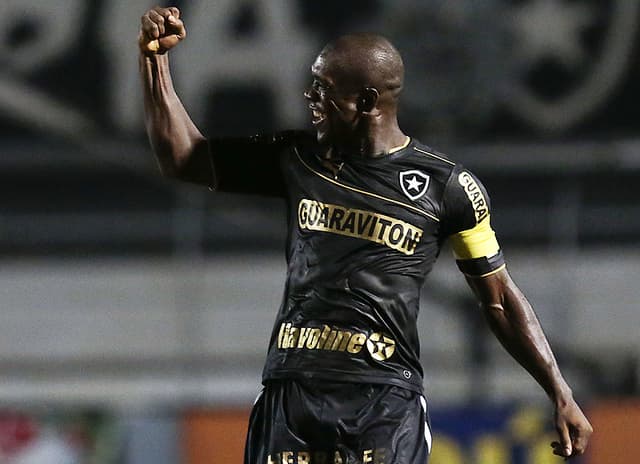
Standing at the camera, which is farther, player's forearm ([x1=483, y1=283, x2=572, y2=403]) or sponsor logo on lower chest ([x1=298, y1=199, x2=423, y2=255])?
player's forearm ([x1=483, y1=283, x2=572, y2=403])

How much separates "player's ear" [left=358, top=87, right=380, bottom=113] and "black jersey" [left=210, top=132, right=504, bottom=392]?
0.54ft

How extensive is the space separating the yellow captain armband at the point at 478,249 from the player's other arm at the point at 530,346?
31 millimetres

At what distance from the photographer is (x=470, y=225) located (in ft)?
14.7

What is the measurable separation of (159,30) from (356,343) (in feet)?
3.67

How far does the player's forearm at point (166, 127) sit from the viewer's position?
450 centimetres

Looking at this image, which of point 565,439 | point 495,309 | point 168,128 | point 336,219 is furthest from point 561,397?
point 168,128

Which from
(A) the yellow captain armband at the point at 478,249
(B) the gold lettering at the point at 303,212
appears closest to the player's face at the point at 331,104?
(B) the gold lettering at the point at 303,212

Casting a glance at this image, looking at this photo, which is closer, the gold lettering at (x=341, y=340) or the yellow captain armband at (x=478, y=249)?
the gold lettering at (x=341, y=340)

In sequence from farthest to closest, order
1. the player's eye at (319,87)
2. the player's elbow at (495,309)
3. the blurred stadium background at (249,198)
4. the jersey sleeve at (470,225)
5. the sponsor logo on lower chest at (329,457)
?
the blurred stadium background at (249,198) < the player's elbow at (495,309) < the jersey sleeve at (470,225) < the player's eye at (319,87) < the sponsor logo on lower chest at (329,457)

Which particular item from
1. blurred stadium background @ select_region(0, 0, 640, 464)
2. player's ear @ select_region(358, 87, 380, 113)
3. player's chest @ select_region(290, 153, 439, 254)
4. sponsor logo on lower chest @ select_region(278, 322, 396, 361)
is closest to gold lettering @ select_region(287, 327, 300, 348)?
sponsor logo on lower chest @ select_region(278, 322, 396, 361)

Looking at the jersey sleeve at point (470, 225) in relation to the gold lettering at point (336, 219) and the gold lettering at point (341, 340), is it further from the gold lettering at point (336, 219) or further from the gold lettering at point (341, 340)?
the gold lettering at point (341, 340)

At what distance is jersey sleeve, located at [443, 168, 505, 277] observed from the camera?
4.43 metres

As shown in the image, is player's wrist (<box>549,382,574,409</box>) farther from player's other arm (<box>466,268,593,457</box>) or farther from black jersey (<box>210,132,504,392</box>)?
black jersey (<box>210,132,504,392</box>)

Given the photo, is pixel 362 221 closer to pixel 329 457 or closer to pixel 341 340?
pixel 341 340
